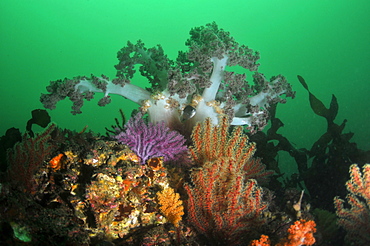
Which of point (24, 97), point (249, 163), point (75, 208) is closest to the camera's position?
point (75, 208)

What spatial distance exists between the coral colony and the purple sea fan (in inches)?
0.7

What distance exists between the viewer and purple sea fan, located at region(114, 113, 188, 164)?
130 inches

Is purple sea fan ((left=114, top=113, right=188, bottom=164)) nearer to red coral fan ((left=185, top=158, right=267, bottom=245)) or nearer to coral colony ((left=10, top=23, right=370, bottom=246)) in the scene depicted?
coral colony ((left=10, top=23, right=370, bottom=246))

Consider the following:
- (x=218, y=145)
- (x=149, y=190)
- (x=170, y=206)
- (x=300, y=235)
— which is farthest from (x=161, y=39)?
(x=300, y=235)

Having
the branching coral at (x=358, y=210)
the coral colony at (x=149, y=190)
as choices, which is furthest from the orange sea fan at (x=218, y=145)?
the branching coral at (x=358, y=210)

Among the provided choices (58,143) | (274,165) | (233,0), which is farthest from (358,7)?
(58,143)

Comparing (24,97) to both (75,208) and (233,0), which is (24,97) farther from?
(75,208)

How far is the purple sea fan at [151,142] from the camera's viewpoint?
3.31 m

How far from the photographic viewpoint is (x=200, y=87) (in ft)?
15.5

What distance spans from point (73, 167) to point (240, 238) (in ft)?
8.08

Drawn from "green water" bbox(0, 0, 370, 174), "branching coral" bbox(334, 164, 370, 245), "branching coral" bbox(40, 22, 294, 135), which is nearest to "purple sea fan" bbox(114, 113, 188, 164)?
"branching coral" bbox(40, 22, 294, 135)

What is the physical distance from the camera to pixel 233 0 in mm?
80812

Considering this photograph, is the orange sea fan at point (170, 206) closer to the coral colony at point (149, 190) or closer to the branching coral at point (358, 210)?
the coral colony at point (149, 190)

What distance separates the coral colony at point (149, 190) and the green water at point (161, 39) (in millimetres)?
53297
